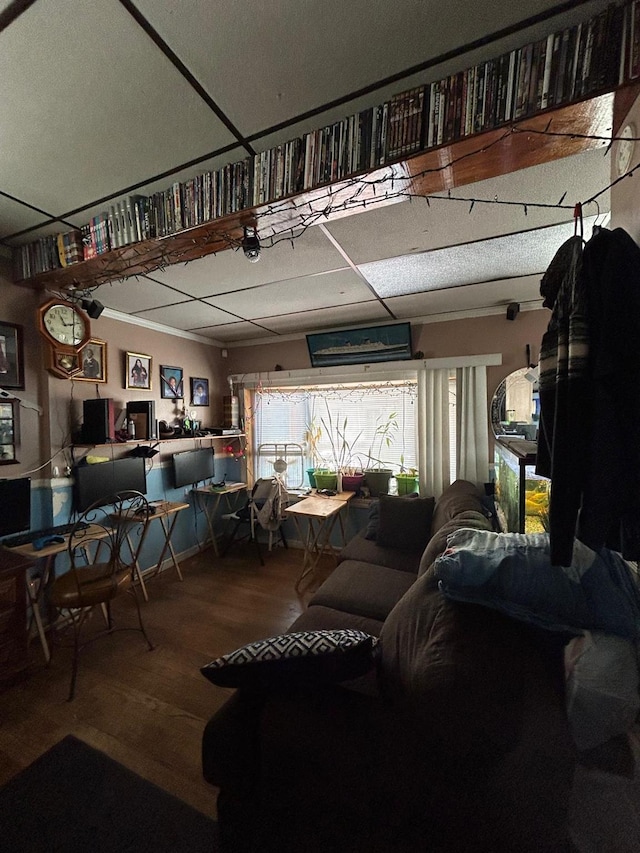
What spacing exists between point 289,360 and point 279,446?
1123 mm

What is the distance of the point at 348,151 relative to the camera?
1229 mm

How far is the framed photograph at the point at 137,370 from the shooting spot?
10.6 ft

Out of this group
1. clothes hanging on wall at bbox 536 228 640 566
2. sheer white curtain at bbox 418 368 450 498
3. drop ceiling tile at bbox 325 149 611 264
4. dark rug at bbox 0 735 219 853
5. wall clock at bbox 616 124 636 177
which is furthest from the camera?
sheer white curtain at bbox 418 368 450 498

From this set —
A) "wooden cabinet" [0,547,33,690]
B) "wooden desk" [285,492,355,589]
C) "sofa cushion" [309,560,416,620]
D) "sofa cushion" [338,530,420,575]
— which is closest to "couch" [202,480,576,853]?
"sofa cushion" [309,560,416,620]

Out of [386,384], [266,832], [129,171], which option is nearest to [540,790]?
[266,832]

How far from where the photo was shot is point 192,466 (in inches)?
147

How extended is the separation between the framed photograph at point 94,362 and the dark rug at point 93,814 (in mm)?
2461

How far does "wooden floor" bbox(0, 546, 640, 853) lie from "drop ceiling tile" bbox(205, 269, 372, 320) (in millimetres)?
2556

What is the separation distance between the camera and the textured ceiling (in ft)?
3.03

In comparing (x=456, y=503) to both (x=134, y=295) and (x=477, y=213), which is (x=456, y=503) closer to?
(x=477, y=213)

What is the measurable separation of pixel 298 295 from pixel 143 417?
1.80m

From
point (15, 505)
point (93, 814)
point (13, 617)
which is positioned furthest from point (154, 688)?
point (15, 505)

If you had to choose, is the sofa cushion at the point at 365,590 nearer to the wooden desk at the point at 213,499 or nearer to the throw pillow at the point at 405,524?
the throw pillow at the point at 405,524

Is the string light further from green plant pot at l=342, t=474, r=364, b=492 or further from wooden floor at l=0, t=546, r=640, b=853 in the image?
green plant pot at l=342, t=474, r=364, b=492
